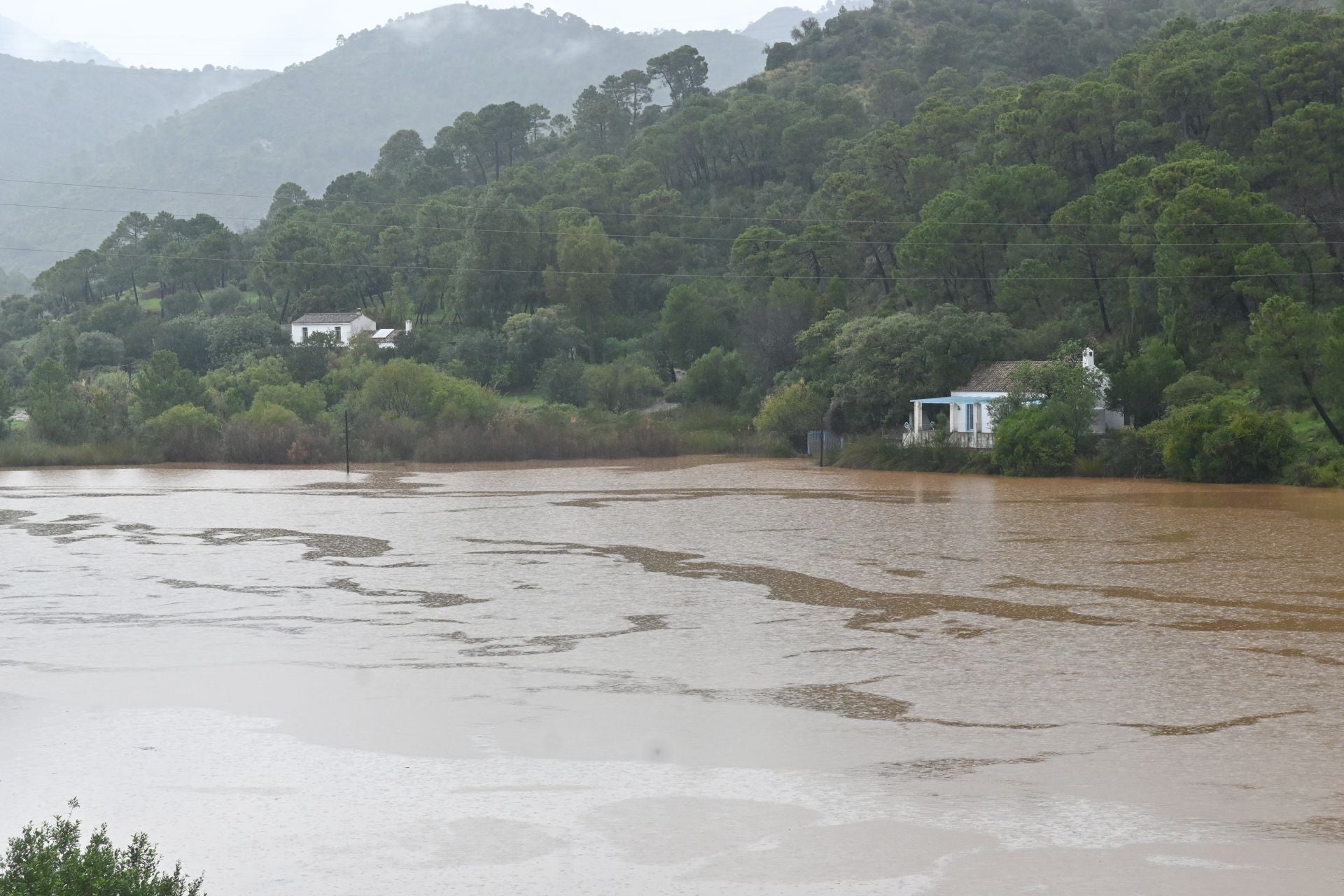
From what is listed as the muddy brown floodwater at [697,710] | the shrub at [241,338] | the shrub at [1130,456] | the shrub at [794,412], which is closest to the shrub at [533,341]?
the shrub at [241,338]

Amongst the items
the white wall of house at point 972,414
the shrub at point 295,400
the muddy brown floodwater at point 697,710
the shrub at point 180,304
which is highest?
the shrub at point 180,304

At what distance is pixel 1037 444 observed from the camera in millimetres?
41125

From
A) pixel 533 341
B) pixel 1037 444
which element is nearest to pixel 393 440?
pixel 533 341

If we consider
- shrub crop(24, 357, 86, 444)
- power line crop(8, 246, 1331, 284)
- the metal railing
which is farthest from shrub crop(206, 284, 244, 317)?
the metal railing

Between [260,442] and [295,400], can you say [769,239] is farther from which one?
[260,442]

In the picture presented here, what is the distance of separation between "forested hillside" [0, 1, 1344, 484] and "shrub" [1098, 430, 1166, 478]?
0.53 ft

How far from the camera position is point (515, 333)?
228 feet

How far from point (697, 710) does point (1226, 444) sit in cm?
2801

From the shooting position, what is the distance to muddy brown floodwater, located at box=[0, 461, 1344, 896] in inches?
349

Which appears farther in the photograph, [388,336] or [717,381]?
[388,336]

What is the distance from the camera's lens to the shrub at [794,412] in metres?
54.6

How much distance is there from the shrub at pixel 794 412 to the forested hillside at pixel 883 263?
0.11m

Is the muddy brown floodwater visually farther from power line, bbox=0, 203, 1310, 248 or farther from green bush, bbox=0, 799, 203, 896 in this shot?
power line, bbox=0, 203, 1310, 248

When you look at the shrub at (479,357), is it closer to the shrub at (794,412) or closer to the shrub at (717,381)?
the shrub at (717,381)
